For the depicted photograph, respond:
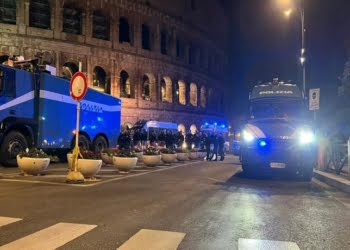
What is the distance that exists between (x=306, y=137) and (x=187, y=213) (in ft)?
25.7

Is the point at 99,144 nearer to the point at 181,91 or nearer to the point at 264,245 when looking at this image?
the point at 264,245

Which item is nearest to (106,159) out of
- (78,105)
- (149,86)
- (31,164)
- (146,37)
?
(31,164)

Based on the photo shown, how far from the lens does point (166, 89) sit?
55.8 m

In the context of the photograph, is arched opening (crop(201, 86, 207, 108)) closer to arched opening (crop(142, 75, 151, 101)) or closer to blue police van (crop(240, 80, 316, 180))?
arched opening (crop(142, 75, 151, 101))

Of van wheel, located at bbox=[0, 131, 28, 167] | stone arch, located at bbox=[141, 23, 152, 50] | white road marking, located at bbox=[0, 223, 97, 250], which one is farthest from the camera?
stone arch, located at bbox=[141, 23, 152, 50]

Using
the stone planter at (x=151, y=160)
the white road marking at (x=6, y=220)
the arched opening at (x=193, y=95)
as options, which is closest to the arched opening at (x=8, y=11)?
the stone planter at (x=151, y=160)

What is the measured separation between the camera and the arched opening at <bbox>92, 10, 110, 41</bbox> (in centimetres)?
4653

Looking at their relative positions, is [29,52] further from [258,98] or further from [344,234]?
[344,234]

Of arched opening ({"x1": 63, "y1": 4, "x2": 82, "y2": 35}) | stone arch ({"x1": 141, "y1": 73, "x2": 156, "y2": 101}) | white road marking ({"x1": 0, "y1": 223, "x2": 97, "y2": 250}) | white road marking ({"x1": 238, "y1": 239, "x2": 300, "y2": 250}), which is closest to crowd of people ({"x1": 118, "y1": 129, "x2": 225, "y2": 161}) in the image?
stone arch ({"x1": 141, "y1": 73, "x2": 156, "y2": 101})

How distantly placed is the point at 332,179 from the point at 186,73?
1812 inches

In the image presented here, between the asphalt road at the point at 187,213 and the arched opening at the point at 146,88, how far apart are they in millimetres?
40147

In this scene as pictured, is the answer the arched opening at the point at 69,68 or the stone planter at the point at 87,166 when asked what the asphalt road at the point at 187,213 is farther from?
the arched opening at the point at 69,68

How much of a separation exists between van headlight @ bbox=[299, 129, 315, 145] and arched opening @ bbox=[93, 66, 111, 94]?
34.5 meters

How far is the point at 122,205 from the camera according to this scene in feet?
27.8
